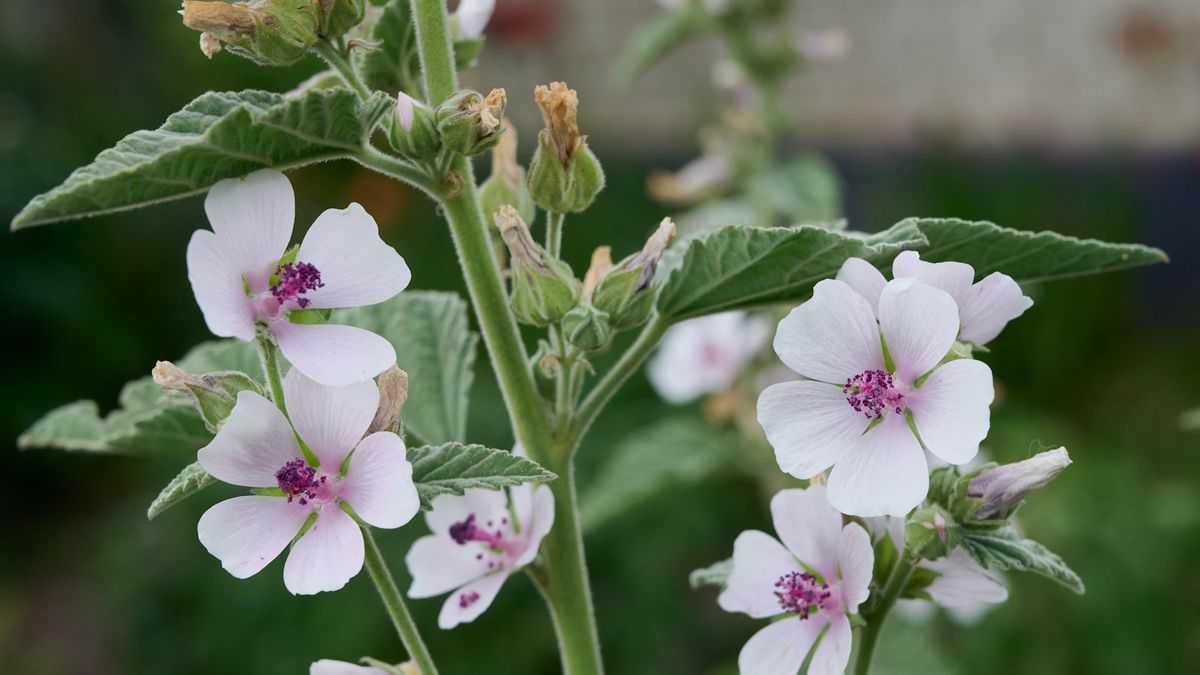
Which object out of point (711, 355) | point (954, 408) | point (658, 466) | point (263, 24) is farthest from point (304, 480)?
point (711, 355)

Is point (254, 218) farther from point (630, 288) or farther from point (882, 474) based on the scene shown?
point (882, 474)

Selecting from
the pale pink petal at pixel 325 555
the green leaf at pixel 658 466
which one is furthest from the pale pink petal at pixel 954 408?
the green leaf at pixel 658 466

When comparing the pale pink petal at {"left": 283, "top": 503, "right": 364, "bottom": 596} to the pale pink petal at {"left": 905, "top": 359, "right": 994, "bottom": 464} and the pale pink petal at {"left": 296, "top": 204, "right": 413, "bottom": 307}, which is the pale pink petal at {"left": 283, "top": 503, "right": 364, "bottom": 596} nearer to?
the pale pink petal at {"left": 296, "top": 204, "right": 413, "bottom": 307}

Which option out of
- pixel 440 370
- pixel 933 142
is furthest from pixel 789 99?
pixel 440 370

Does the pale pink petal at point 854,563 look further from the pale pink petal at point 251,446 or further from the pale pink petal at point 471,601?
the pale pink petal at point 251,446

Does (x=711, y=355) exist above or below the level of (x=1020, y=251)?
below

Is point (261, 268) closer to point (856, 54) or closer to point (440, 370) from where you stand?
point (440, 370)
